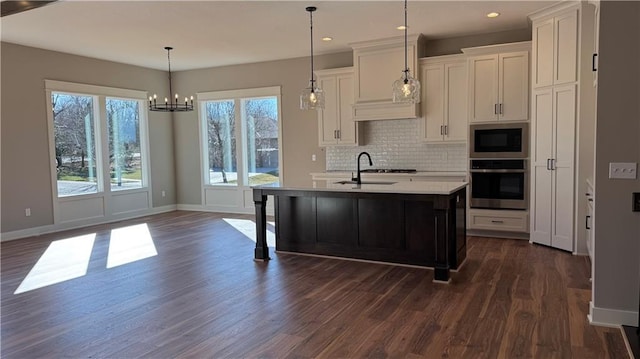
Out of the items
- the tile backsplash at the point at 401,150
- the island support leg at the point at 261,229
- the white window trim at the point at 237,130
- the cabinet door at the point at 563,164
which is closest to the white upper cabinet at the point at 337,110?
the tile backsplash at the point at 401,150

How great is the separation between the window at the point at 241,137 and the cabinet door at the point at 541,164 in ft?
14.6

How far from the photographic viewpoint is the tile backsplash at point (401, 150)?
7027 mm

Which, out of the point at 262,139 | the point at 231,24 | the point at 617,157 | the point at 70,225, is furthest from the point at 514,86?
the point at 70,225

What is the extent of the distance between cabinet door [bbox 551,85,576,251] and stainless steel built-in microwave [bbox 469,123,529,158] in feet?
1.90

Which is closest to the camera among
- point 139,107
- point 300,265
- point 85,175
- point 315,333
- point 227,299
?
point 315,333

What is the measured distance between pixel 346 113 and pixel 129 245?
3.80 m

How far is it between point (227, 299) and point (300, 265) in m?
1.18

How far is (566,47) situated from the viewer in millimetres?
5277

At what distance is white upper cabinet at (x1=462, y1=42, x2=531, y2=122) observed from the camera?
19.6ft

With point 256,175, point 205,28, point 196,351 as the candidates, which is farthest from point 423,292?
point 256,175

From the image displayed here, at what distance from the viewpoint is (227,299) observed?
12.8 feet

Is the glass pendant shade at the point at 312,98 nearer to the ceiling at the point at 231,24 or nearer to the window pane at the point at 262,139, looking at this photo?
the ceiling at the point at 231,24

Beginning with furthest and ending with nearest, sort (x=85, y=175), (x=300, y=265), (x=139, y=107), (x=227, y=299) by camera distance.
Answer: (x=139, y=107) → (x=85, y=175) → (x=300, y=265) → (x=227, y=299)

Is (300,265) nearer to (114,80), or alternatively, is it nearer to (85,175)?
(85,175)
